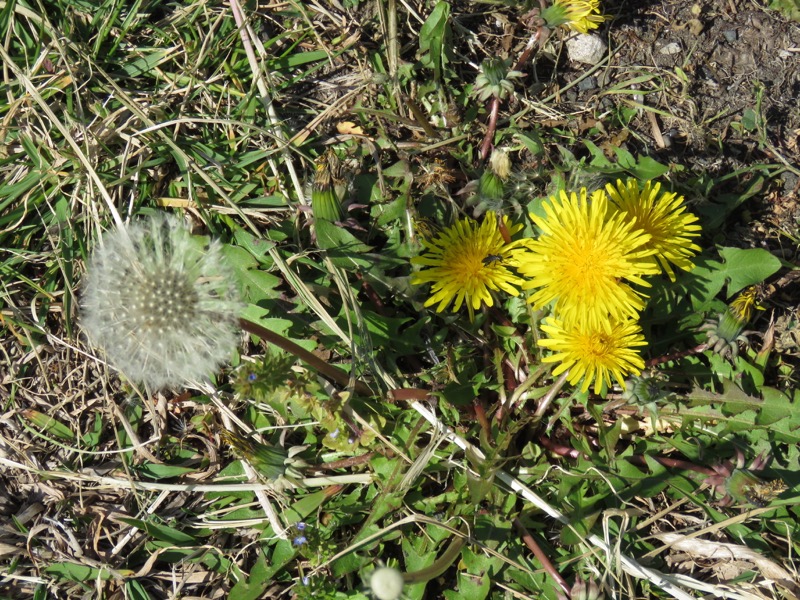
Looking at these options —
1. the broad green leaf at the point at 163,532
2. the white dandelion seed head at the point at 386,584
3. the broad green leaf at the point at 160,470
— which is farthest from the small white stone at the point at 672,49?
the broad green leaf at the point at 163,532

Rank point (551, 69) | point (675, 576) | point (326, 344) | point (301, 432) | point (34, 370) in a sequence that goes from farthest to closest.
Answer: point (551, 69) → point (34, 370) → point (301, 432) → point (326, 344) → point (675, 576)

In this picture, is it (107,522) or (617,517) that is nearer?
(617,517)

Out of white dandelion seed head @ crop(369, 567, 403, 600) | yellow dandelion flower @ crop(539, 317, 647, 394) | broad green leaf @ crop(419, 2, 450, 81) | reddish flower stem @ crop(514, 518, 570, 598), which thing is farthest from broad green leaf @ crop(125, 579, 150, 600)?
broad green leaf @ crop(419, 2, 450, 81)

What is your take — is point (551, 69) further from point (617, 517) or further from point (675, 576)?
point (675, 576)

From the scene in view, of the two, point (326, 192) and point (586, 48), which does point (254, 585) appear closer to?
point (326, 192)

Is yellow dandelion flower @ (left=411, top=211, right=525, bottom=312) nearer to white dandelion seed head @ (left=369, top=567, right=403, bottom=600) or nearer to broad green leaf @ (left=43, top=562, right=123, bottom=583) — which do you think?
white dandelion seed head @ (left=369, top=567, right=403, bottom=600)

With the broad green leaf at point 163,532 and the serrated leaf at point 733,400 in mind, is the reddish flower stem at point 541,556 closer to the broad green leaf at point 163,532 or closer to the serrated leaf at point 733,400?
the serrated leaf at point 733,400

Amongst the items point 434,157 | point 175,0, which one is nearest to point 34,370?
point 175,0
